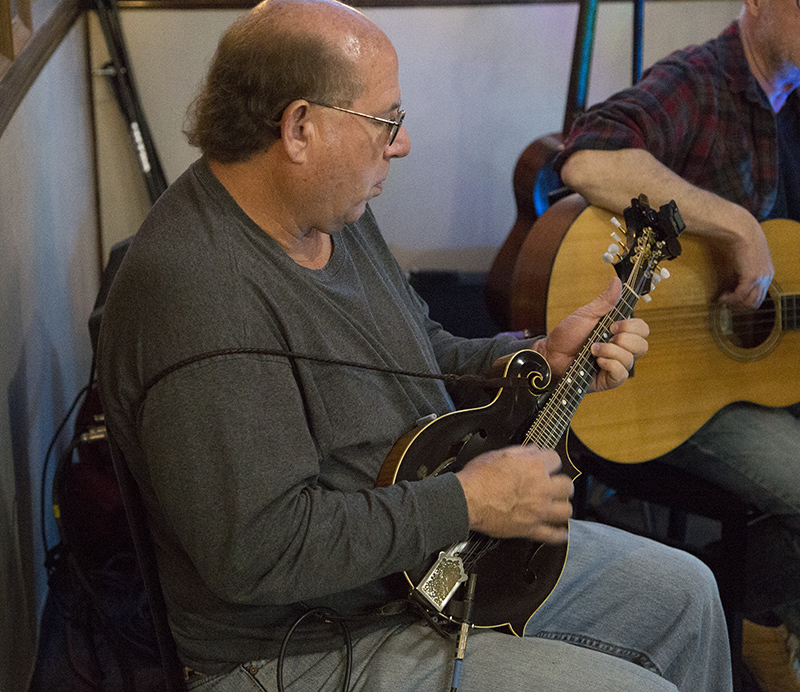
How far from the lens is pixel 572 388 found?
131 centimetres

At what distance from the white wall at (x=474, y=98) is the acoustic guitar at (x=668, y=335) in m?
1.43

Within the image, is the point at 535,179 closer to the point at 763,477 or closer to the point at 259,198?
the point at 763,477

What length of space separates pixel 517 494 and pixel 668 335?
33.9 inches

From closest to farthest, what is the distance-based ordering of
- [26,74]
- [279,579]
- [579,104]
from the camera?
[279,579] < [26,74] < [579,104]

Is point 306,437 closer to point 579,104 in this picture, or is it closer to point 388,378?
point 388,378

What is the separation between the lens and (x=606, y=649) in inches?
51.1

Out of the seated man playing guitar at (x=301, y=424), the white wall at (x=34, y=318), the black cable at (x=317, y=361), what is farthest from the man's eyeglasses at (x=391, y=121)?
the white wall at (x=34, y=318)

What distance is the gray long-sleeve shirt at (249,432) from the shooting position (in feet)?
2.96

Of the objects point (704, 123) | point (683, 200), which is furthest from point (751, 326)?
point (704, 123)

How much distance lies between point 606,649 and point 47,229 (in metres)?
1.55

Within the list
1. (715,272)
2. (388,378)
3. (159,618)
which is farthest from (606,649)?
(715,272)

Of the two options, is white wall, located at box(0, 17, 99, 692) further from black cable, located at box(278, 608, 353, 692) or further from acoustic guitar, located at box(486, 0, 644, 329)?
acoustic guitar, located at box(486, 0, 644, 329)

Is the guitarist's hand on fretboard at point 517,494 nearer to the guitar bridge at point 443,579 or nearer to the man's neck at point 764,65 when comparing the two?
the guitar bridge at point 443,579

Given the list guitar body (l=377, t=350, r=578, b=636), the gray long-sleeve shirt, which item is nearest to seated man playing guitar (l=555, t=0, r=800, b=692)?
guitar body (l=377, t=350, r=578, b=636)
